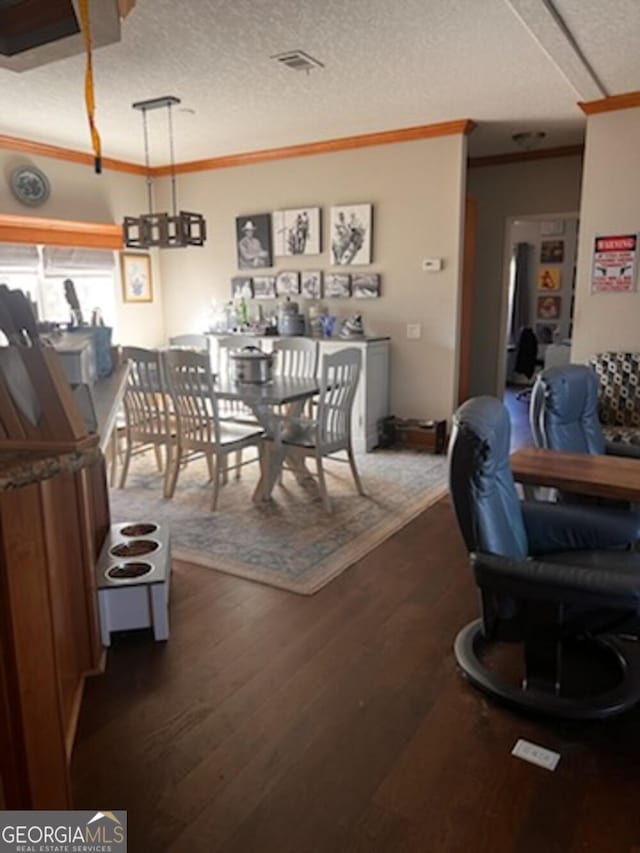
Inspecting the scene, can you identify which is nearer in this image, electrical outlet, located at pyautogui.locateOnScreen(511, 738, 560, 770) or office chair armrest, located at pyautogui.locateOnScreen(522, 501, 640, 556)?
electrical outlet, located at pyautogui.locateOnScreen(511, 738, 560, 770)

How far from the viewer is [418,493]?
14.1 ft

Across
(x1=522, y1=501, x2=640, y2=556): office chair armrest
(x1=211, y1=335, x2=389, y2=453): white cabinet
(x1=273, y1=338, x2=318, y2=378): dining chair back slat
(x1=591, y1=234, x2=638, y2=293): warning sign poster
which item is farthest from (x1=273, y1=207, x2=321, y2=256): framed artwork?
(x1=522, y1=501, x2=640, y2=556): office chair armrest

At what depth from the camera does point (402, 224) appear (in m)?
5.39

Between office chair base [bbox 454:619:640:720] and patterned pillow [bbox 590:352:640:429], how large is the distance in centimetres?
250

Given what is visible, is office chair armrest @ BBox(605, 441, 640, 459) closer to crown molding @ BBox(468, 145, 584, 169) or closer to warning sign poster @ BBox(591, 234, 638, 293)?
warning sign poster @ BBox(591, 234, 638, 293)

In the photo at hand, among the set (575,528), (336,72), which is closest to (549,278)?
(336,72)

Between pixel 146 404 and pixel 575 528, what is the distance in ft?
10.1

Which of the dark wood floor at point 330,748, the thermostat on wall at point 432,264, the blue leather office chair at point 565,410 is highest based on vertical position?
the thermostat on wall at point 432,264

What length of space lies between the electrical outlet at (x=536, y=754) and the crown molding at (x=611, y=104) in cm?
426

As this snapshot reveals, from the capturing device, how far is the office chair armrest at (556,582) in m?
1.74

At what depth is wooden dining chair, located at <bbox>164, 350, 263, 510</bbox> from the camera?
3920 mm

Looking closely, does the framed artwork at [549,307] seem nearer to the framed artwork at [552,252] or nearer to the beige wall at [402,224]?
the framed artwork at [552,252]

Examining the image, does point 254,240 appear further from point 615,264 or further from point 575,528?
point 575,528

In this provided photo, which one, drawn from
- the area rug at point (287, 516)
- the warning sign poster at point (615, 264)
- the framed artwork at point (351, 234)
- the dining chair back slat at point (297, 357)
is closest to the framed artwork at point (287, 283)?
the framed artwork at point (351, 234)
